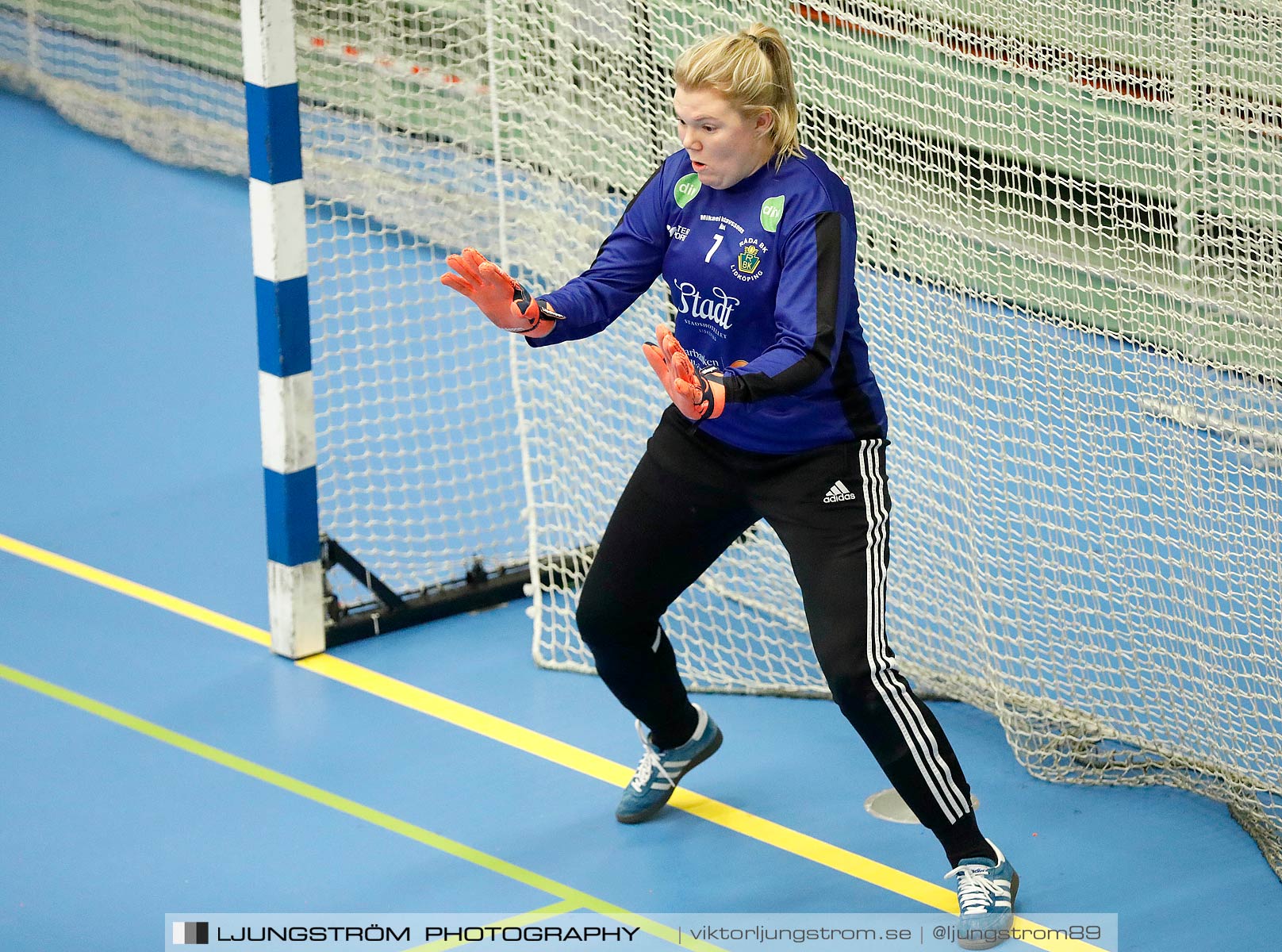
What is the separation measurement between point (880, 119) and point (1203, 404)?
4.34 ft

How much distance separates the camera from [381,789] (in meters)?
4.73

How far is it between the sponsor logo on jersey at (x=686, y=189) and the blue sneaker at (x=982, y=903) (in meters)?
1.74

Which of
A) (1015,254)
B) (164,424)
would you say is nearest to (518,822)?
(1015,254)

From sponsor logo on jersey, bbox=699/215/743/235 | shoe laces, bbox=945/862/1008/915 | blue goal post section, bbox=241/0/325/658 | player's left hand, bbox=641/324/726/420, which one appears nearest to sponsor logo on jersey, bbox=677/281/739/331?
sponsor logo on jersey, bbox=699/215/743/235

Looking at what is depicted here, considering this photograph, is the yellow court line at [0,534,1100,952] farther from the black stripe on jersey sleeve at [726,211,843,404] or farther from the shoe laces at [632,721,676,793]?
the black stripe on jersey sleeve at [726,211,843,404]

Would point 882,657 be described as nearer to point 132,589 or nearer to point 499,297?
point 499,297

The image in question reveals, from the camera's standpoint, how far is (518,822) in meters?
4.56

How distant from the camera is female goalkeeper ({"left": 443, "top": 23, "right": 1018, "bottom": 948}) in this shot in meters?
3.56

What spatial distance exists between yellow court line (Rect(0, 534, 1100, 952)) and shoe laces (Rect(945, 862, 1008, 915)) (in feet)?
0.54

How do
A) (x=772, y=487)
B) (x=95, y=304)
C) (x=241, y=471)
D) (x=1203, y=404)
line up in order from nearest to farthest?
1. (x=772, y=487)
2. (x=1203, y=404)
3. (x=241, y=471)
4. (x=95, y=304)

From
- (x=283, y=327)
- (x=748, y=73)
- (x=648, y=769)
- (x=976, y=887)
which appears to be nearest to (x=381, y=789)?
(x=648, y=769)

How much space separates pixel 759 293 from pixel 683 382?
0.45 m

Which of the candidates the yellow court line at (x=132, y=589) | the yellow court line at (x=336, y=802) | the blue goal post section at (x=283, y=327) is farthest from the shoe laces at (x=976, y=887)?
the yellow court line at (x=132, y=589)

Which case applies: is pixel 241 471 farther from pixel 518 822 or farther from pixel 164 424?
pixel 518 822
